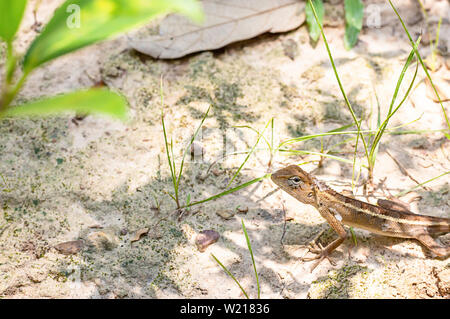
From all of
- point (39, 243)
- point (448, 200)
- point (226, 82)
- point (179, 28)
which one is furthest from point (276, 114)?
point (39, 243)

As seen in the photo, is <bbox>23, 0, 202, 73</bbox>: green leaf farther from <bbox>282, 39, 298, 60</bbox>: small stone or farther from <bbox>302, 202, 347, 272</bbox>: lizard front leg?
<bbox>282, 39, 298, 60</bbox>: small stone

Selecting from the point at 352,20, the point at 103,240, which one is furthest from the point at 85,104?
the point at 352,20

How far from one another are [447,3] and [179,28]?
2.83 m

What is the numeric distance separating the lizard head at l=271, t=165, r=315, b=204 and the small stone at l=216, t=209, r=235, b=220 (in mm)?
411

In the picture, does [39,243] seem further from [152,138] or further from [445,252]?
[445,252]

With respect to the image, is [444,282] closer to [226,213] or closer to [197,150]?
[226,213]

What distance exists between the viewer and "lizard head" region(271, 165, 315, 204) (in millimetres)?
3410

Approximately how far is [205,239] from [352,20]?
9.13 feet

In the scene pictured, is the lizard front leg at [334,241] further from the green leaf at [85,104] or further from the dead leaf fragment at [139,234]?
the green leaf at [85,104]

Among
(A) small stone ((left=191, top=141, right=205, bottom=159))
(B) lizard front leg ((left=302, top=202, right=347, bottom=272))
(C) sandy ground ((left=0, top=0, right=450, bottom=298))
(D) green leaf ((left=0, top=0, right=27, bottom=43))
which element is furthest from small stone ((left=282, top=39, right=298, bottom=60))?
(D) green leaf ((left=0, top=0, right=27, bottom=43))

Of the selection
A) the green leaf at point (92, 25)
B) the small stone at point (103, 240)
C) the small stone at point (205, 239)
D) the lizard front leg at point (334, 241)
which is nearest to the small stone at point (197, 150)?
the small stone at point (205, 239)

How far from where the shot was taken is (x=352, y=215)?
345cm

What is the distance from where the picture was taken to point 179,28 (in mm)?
4582

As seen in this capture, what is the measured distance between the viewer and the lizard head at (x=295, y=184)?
3.41 m
